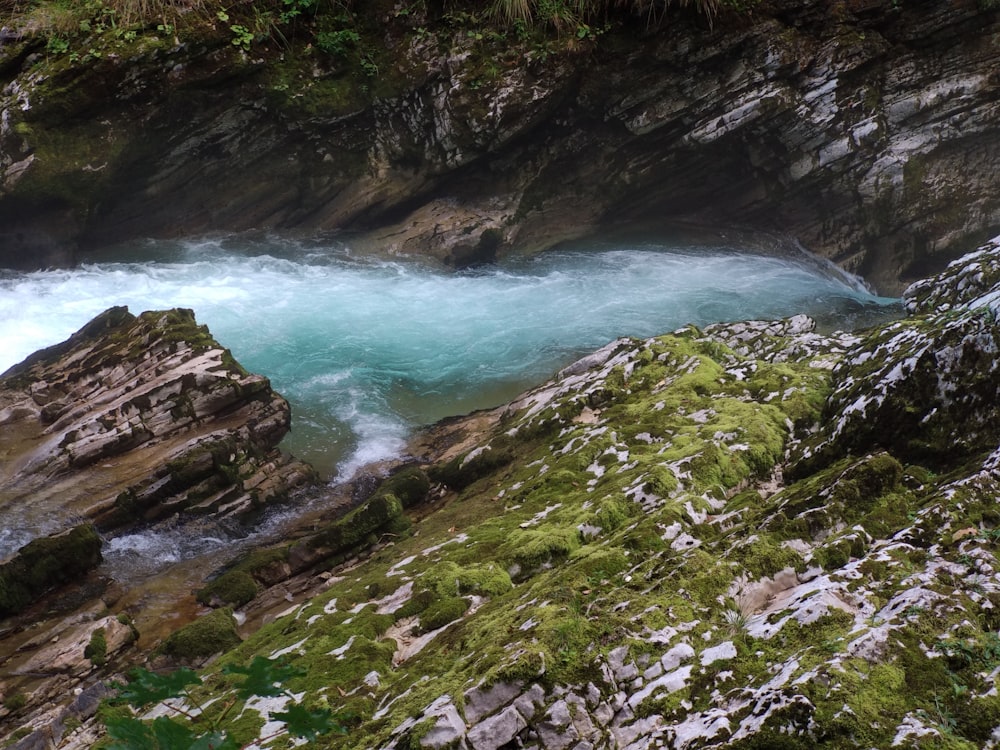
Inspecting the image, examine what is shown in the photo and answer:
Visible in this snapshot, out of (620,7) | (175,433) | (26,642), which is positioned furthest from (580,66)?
(26,642)

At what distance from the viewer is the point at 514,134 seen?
749 inches

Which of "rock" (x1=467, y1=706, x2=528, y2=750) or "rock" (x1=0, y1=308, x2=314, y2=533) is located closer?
"rock" (x1=467, y1=706, x2=528, y2=750)

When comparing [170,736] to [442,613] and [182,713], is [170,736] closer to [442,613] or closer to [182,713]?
[182,713]

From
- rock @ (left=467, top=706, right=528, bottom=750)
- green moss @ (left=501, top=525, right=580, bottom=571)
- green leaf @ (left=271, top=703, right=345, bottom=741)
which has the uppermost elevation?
green leaf @ (left=271, top=703, right=345, bottom=741)

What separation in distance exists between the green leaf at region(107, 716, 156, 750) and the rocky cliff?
29 cm

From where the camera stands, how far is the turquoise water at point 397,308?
14359mm

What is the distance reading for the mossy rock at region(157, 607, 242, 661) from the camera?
7270mm

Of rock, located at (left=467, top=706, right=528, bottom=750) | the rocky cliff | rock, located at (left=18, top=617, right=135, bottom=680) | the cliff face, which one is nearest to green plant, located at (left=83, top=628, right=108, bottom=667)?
rock, located at (left=18, top=617, right=135, bottom=680)

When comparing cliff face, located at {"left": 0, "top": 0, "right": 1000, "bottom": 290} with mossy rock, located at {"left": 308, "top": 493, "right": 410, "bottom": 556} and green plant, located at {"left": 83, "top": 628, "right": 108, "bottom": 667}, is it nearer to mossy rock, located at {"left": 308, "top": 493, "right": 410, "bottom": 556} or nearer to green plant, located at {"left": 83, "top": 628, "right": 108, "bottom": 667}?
mossy rock, located at {"left": 308, "top": 493, "right": 410, "bottom": 556}

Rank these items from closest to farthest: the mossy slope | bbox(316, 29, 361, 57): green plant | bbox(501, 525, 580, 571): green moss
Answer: the mossy slope < bbox(501, 525, 580, 571): green moss < bbox(316, 29, 361, 57): green plant

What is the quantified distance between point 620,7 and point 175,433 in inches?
581

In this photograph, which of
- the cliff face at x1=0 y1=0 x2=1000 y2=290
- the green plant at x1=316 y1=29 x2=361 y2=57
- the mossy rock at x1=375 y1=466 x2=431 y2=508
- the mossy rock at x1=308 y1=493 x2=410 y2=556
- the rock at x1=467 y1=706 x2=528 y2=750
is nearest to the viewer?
the rock at x1=467 y1=706 x2=528 y2=750

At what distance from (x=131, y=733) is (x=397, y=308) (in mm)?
16106

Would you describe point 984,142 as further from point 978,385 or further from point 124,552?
point 124,552
